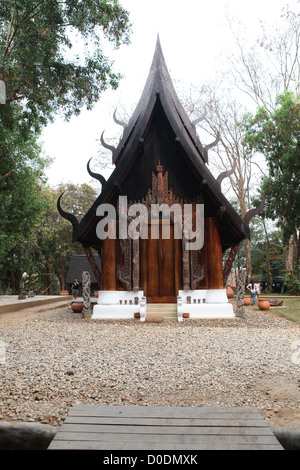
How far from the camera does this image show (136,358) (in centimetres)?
498

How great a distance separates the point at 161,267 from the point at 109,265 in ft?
4.94

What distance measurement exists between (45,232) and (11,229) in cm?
869

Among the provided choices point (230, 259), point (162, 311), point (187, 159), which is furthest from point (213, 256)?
point (187, 159)

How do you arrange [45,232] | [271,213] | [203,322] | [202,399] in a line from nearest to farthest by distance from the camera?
[202,399] < [203,322] < [271,213] < [45,232]

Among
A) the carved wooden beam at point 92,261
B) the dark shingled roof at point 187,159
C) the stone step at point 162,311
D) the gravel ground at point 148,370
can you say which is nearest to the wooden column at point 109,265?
the carved wooden beam at point 92,261

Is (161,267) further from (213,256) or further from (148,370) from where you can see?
(148,370)

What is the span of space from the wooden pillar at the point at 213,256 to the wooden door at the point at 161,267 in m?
0.86

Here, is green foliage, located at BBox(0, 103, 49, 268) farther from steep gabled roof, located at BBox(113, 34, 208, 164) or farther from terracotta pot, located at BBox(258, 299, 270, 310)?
terracotta pot, located at BBox(258, 299, 270, 310)

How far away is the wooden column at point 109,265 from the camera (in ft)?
33.1

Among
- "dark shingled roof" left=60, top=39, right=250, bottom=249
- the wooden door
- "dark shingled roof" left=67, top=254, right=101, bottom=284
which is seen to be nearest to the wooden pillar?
"dark shingled roof" left=60, top=39, right=250, bottom=249

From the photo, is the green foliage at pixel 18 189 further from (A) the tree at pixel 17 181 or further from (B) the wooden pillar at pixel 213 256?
(B) the wooden pillar at pixel 213 256
